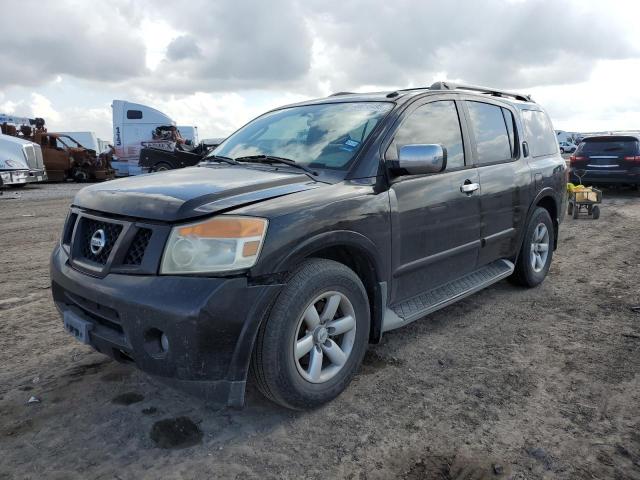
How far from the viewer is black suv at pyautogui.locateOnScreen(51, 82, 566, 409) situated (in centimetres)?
238

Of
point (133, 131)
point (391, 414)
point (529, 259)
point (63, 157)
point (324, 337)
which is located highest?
point (133, 131)

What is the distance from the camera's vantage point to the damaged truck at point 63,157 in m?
19.8

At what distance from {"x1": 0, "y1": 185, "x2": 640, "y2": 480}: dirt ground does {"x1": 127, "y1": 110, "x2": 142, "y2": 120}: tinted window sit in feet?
60.8

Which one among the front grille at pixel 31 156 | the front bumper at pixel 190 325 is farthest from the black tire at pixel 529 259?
the front grille at pixel 31 156

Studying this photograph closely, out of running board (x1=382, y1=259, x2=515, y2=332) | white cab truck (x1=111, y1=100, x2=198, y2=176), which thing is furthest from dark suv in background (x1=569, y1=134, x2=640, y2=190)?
white cab truck (x1=111, y1=100, x2=198, y2=176)

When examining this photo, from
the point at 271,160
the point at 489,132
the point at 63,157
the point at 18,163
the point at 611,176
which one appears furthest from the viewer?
the point at 63,157

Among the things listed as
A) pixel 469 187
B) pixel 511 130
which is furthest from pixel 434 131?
pixel 511 130

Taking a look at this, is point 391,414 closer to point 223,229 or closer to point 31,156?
point 223,229

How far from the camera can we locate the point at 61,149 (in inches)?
795

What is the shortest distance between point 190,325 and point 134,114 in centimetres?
2102

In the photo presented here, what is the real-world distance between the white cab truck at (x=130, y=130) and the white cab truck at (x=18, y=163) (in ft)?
14.9

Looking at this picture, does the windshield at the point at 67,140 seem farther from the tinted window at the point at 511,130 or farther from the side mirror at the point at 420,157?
the side mirror at the point at 420,157

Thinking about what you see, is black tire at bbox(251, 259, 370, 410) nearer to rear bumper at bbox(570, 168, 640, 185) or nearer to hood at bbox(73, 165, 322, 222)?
hood at bbox(73, 165, 322, 222)

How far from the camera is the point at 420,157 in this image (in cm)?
302
